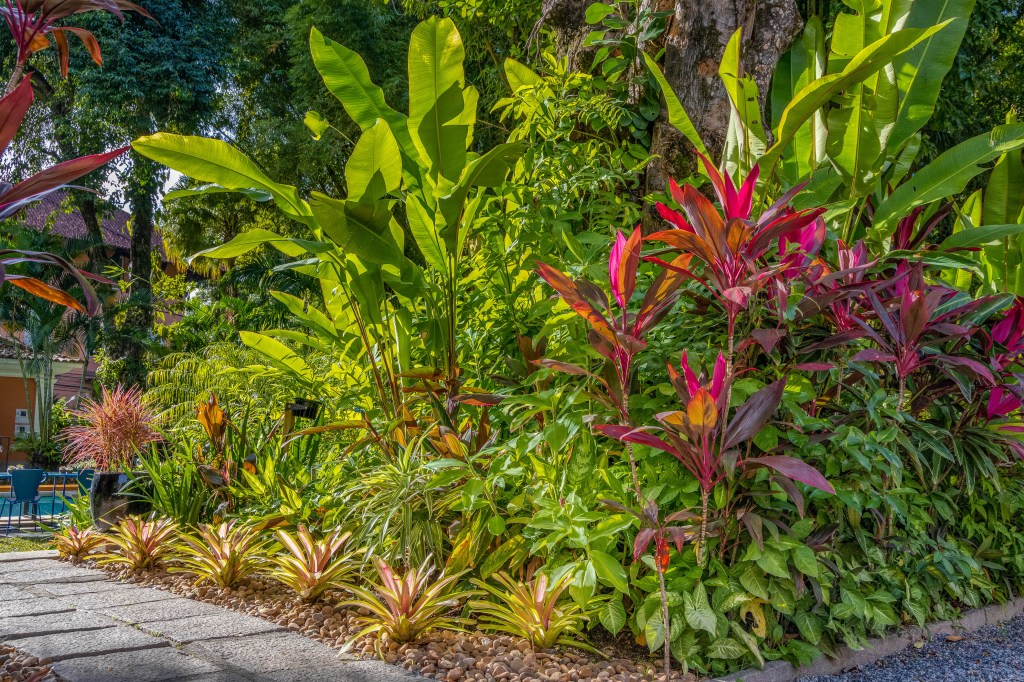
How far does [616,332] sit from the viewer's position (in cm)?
235

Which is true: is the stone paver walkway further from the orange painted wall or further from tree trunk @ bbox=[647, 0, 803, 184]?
the orange painted wall

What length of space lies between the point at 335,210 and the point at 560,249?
37.6 inches

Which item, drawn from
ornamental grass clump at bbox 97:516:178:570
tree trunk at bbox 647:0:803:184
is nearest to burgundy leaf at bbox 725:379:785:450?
tree trunk at bbox 647:0:803:184

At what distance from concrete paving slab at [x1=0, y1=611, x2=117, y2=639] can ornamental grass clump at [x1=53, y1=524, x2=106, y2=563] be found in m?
1.42

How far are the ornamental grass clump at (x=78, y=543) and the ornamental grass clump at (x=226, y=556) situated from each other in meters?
0.89

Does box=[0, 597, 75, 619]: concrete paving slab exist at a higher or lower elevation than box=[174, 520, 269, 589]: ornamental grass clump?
lower

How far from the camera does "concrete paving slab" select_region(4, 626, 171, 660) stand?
2457 mm

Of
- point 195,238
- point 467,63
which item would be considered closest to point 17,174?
point 195,238

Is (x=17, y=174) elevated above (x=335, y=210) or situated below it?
above


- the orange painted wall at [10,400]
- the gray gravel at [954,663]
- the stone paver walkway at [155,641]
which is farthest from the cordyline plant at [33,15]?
the orange painted wall at [10,400]

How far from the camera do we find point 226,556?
3451 millimetres

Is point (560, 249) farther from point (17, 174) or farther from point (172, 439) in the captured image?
point (17, 174)

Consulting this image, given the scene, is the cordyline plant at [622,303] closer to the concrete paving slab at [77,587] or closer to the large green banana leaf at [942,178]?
the large green banana leaf at [942,178]

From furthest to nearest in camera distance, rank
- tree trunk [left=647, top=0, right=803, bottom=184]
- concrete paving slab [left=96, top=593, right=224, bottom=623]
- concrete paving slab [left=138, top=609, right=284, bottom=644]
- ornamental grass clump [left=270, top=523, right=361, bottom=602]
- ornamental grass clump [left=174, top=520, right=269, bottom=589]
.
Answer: tree trunk [left=647, top=0, right=803, bottom=184] → ornamental grass clump [left=174, top=520, right=269, bottom=589] → ornamental grass clump [left=270, top=523, right=361, bottom=602] → concrete paving slab [left=96, top=593, right=224, bottom=623] → concrete paving slab [left=138, top=609, right=284, bottom=644]
